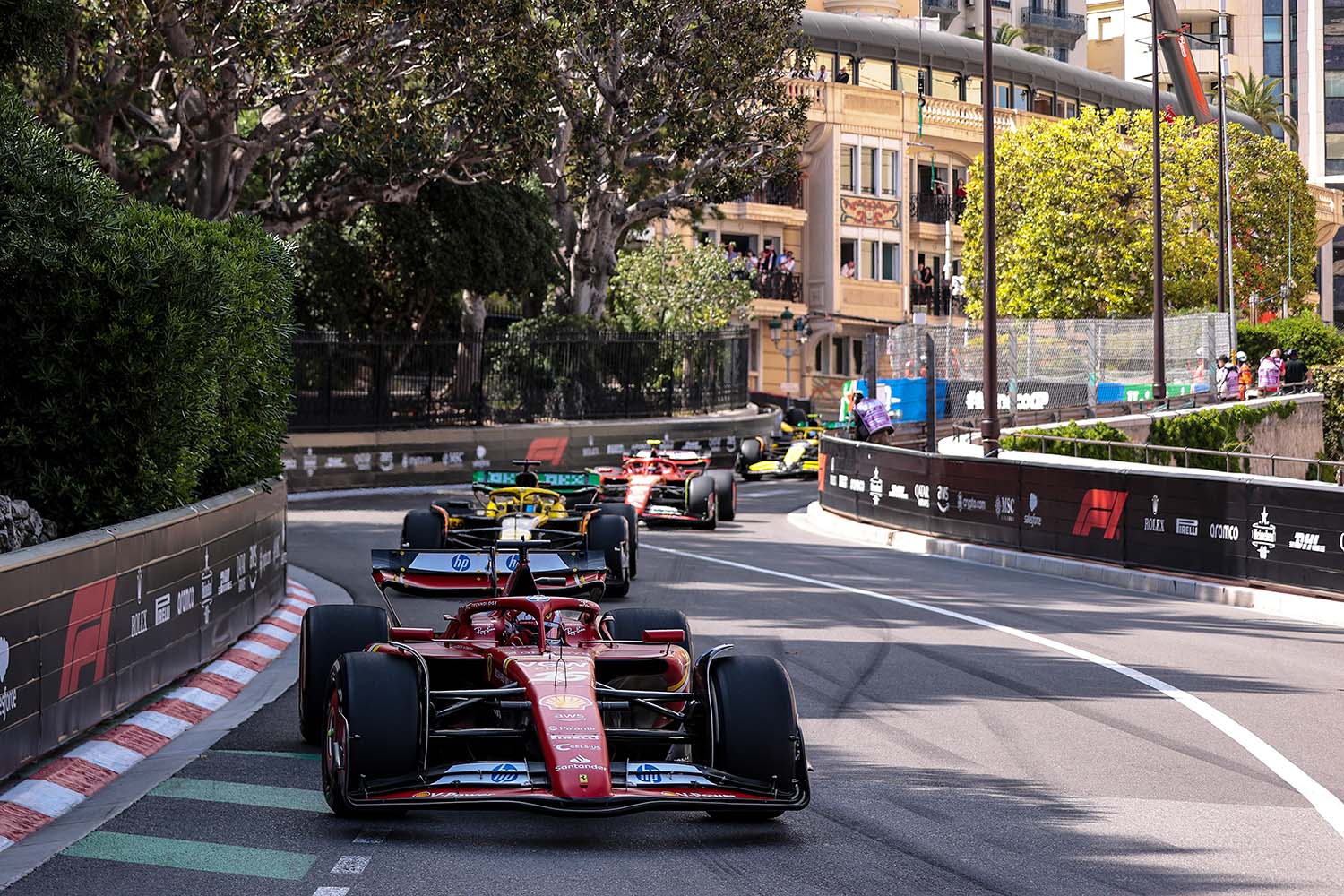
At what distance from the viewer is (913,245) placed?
2547 inches

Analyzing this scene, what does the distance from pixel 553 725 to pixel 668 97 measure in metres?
29.1

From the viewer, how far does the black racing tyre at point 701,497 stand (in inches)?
943

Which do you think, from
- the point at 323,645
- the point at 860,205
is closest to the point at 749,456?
the point at 323,645

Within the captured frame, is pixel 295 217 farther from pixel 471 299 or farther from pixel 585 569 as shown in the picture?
pixel 585 569

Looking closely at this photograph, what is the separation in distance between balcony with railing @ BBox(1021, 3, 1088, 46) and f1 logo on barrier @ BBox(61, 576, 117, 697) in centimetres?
8824

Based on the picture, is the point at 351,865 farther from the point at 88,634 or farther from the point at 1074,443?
the point at 1074,443

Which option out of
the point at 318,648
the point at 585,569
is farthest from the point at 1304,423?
the point at 318,648

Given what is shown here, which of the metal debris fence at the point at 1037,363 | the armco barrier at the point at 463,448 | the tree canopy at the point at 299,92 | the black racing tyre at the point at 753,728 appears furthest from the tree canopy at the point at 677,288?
the black racing tyre at the point at 753,728

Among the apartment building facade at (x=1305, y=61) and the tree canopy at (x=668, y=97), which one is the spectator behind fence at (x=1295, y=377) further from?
the apartment building facade at (x=1305, y=61)

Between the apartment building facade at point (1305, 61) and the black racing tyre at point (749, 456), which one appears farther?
the apartment building facade at point (1305, 61)

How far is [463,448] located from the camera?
109 ft

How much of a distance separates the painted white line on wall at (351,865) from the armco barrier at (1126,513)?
39.6 feet

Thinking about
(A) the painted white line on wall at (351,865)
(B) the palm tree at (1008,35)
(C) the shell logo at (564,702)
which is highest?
(B) the palm tree at (1008,35)

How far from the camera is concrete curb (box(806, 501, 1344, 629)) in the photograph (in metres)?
16.7
